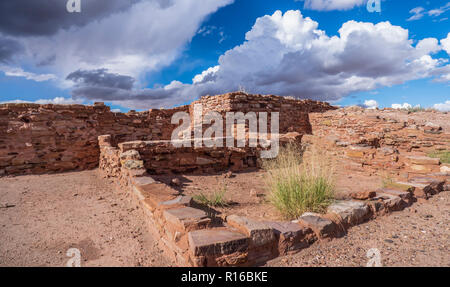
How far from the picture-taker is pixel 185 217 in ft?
8.00

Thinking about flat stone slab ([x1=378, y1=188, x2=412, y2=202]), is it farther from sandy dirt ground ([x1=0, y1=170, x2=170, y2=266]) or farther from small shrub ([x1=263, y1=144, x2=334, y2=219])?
sandy dirt ground ([x1=0, y1=170, x2=170, y2=266])

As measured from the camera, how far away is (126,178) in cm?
471

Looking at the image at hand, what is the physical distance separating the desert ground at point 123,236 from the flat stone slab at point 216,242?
1.29 feet

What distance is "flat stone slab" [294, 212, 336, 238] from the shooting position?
8.61 feet

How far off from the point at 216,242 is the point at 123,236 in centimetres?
170

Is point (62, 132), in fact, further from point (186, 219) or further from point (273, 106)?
point (273, 106)

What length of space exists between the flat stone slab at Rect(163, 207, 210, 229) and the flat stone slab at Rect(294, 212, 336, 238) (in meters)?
1.12

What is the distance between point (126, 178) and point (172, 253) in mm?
2705

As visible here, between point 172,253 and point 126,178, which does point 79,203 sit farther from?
point 172,253

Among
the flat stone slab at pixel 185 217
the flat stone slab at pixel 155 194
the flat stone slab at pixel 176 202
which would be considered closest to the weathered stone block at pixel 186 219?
the flat stone slab at pixel 185 217

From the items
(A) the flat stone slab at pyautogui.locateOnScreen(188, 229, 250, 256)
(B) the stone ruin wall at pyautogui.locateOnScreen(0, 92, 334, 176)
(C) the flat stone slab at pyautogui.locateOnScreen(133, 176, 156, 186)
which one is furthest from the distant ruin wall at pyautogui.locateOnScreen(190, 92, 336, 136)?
(A) the flat stone slab at pyautogui.locateOnScreen(188, 229, 250, 256)

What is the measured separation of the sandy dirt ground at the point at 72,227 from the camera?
264 centimetres

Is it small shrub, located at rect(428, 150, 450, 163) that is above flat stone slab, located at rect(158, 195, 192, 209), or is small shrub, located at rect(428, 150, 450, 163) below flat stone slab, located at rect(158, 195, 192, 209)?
above
